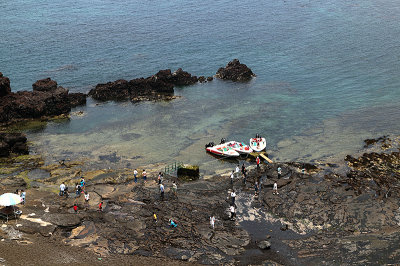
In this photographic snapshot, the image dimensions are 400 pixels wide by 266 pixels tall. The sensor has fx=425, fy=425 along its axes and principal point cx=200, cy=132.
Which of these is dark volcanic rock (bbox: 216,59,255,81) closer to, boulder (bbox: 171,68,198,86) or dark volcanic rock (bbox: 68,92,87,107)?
boulder (bbox: 171,68,198,86)

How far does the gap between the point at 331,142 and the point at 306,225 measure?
24.3 meters

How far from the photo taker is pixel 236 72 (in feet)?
312

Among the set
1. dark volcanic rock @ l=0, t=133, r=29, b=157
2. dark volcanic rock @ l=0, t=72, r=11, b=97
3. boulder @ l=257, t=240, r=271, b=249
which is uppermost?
dark volcanic rock @ l=0, t=72, r=11, b=97

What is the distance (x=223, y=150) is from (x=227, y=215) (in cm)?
1736

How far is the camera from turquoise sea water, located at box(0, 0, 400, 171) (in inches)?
2687

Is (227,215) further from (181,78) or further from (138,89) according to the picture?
(181,78)

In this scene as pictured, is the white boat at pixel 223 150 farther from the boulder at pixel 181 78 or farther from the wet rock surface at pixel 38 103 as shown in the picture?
the boulder at pixel 181 78

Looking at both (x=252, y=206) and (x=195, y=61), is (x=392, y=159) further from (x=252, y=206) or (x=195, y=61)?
(x=195, y=61)

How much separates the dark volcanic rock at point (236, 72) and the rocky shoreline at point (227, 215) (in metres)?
39.9

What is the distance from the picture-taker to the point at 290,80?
9338cm

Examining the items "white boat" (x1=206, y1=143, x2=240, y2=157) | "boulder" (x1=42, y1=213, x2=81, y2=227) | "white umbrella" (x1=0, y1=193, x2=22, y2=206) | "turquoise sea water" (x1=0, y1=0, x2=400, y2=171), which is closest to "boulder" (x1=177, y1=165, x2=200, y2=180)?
"turquoise sea water" (x1=0, y1=0, x2=400, y2=171)

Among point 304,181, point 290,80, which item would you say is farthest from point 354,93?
point 304,181

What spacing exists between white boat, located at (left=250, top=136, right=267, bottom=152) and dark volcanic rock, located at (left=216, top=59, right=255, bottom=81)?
32130 mm

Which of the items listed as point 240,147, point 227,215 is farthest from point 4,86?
point 227,215
